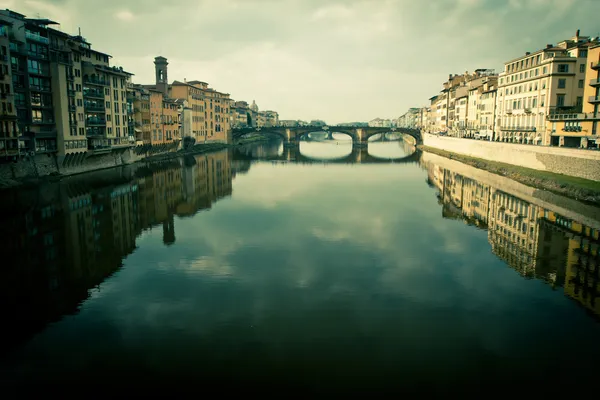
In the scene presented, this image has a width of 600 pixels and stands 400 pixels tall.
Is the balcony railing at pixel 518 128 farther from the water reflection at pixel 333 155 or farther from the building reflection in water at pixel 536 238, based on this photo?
the building reflection in water at pixel 536 238

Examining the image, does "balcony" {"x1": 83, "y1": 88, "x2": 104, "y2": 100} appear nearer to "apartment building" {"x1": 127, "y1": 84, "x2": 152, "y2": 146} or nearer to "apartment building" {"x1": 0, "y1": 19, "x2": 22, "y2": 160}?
"apartment building" {"x1": 127, "y1": 84, "x2": 152, "y2": 146}

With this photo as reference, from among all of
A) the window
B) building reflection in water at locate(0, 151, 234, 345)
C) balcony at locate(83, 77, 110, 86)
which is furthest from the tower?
the window

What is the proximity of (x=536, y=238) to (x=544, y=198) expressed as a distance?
1137cm

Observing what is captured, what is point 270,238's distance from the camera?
23.3m

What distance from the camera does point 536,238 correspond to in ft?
76.9

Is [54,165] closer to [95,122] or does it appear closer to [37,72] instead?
[37,72]

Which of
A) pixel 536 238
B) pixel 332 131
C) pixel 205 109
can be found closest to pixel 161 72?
pixel 205 109

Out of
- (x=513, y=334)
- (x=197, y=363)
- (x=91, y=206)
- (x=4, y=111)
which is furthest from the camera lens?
(x=4, y=111)

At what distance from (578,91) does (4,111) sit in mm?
56786

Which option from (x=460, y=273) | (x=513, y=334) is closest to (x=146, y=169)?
(x=460, y=273)

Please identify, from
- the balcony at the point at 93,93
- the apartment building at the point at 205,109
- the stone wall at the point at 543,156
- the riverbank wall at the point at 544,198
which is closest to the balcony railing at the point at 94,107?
the balcony at the point at 93,93

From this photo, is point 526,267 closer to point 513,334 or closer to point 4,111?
point 513,334

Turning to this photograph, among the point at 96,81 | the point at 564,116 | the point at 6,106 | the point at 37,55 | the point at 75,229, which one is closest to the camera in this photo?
the point at 75,229

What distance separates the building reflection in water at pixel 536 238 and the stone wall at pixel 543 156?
206 inches
